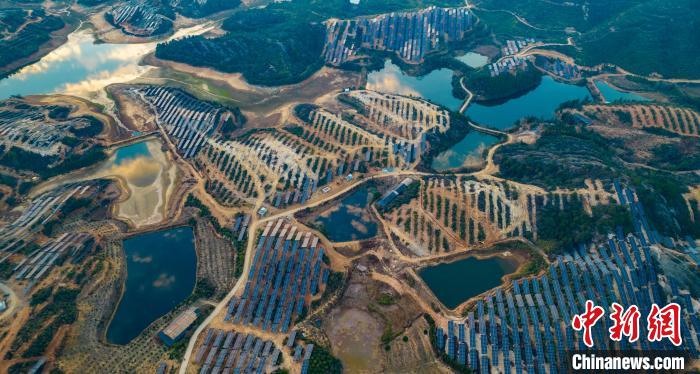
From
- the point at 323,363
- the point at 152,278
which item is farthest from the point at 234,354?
the point at 152,278

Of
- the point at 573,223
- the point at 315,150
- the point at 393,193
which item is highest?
the point at 315,150

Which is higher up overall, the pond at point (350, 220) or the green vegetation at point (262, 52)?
the green vegetation at point (262, 52)

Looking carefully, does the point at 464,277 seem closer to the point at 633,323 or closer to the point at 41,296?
the point at 633,323

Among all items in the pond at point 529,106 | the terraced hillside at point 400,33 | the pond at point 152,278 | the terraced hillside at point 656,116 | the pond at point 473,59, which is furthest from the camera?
the terraced hillside at point 400,33

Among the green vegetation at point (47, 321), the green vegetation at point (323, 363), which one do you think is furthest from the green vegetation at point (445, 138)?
the green vegetation at point (47, 321)

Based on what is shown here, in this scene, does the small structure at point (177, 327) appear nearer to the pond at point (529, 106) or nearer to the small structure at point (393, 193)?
the small structure at point (393, 193)

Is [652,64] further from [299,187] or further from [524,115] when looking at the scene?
[299,187]

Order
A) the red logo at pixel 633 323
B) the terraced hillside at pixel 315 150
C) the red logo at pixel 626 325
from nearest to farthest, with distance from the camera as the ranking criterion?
the red logo at pixel 633 323
the red logo at pixel 626 325
the terraced hillside at pixel 315 150
